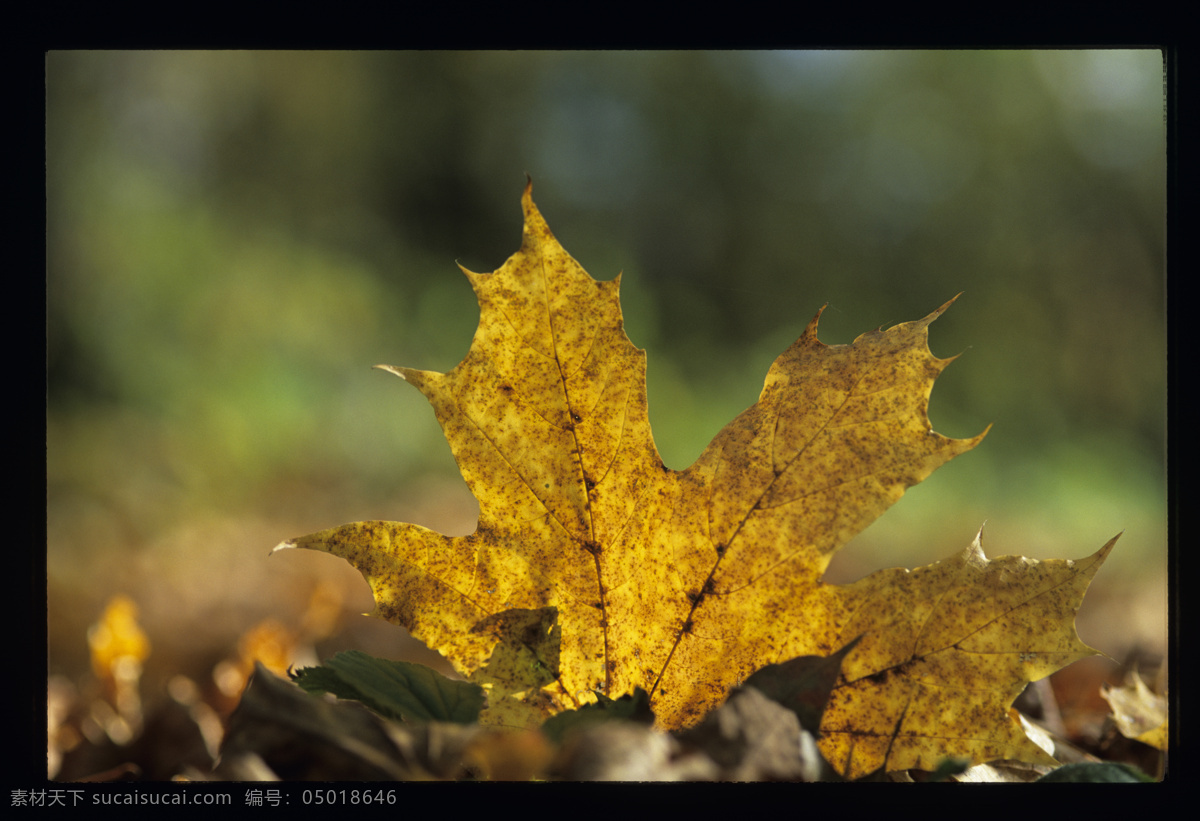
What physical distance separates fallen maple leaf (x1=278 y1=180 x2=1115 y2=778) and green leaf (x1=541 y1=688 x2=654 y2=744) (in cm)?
5

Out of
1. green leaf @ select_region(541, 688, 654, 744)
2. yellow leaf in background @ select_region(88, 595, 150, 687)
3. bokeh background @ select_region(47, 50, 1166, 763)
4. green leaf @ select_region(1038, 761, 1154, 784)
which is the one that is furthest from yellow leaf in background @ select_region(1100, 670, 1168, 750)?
bokeh background @ select_region(47, 50, 1166, 763)

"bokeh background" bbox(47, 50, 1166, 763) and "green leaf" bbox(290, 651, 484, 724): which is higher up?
"bokeh background" bbox(47, 50, 1166, 763)

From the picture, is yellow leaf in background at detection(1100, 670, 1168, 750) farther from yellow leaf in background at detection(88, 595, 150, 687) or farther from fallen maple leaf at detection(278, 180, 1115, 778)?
yellow leaf in background at detection(88, 595, 150, 687)

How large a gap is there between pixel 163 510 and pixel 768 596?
2.39 m

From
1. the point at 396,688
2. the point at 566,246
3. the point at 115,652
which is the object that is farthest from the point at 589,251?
the point at 396,688

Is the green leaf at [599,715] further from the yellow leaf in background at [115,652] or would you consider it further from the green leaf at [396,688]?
the yellow leaf in background at [115,652]

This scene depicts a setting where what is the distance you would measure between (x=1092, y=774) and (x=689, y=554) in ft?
0.83

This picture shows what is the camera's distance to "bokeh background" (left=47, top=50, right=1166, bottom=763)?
2654 mm

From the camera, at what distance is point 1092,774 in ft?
1.37

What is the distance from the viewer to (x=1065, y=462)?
2.97 m

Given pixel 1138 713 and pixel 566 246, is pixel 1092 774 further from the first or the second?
pixel 566 246

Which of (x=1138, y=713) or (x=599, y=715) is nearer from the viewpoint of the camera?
(x=599, y=715)

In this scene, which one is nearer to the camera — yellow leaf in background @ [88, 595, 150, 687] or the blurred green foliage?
yellow leaf in background @ [88, 595, 150, 687]
